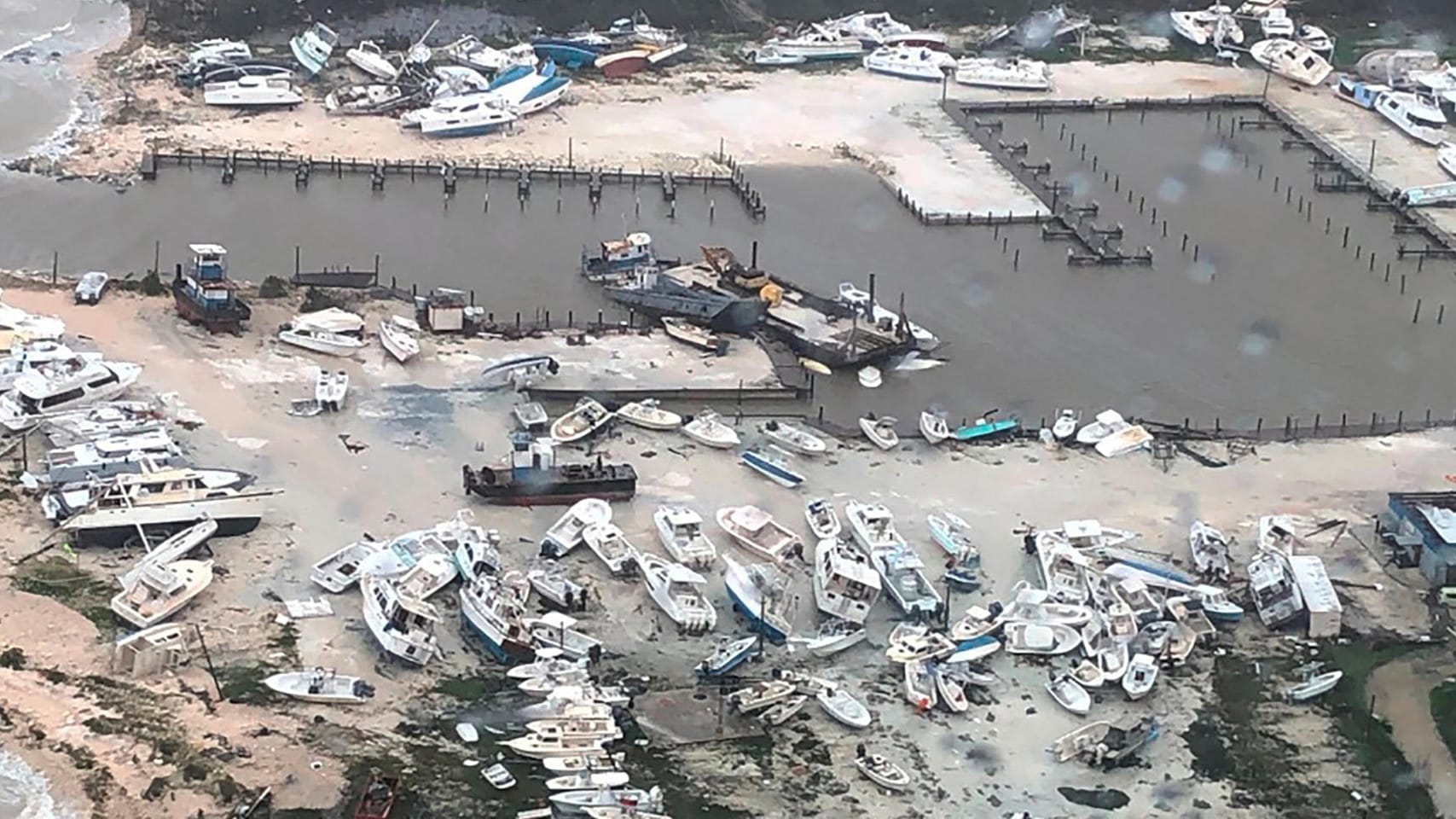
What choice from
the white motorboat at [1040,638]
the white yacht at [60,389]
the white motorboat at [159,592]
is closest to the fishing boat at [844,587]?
the white motorboat at [1040,638]

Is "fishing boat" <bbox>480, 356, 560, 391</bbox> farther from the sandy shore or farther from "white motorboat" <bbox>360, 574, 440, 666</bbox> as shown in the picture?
"white motorboat" <bbox>360, 574, 440, 666</bbox>

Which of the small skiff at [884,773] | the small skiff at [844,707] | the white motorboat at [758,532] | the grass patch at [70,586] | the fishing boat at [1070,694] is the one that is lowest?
the fishing boat at [1070,694]

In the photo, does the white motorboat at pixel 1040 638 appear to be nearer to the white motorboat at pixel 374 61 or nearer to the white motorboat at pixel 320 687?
the white motorboat at pixel 320 687

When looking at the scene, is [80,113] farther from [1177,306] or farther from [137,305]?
[1177,306]

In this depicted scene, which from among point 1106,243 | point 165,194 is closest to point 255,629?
point 165,194

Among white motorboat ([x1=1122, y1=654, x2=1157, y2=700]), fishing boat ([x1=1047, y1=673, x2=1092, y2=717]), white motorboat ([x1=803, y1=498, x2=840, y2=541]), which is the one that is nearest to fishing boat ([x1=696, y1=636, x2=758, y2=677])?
white motorboat ([x1=803, y1=498, x2=840, y2=541])
